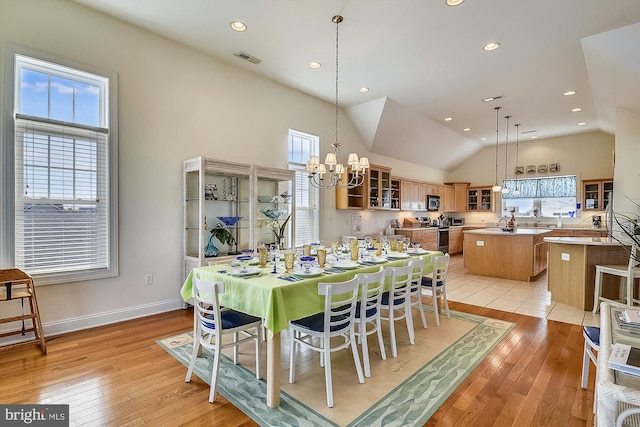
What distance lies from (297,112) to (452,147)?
553 centimetres

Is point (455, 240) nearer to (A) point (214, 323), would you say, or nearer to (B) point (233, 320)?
(B) point (233, 320)

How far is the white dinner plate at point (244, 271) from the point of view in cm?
249

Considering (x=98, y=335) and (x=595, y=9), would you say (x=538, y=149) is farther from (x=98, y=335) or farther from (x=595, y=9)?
(x=98, y=335)

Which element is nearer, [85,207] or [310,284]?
[310,284]

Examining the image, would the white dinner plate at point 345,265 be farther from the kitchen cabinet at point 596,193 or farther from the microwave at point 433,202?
the kitchen cabinet at point 596,193

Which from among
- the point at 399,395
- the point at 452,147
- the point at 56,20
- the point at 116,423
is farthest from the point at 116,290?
the point at 452,147

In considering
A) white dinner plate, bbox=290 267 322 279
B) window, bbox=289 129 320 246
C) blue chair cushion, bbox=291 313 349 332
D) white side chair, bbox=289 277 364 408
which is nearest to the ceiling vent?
window, bbox=289 129 320 246

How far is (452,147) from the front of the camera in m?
9.13

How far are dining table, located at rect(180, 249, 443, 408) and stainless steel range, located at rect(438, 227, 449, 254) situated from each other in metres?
6.92

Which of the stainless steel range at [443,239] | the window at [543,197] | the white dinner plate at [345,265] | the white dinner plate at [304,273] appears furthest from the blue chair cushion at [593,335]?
the window at [543,197]

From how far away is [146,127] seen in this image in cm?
388

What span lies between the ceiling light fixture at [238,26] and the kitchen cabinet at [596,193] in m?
9.50

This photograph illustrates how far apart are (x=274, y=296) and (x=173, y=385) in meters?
1.16

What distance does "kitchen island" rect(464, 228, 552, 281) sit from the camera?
239 inches
